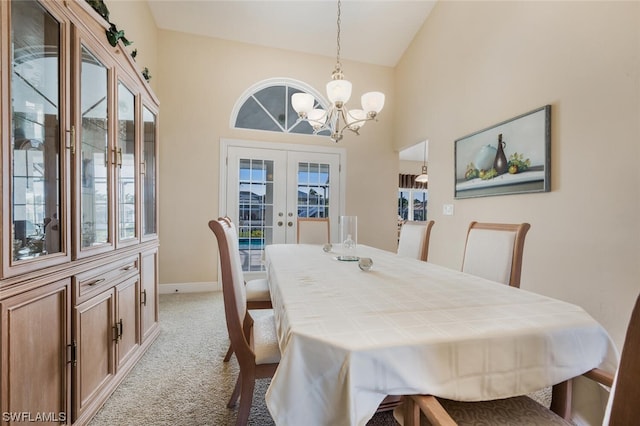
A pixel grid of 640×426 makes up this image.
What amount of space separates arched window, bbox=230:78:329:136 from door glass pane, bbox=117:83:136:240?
1.95m

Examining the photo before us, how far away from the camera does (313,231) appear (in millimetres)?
3064

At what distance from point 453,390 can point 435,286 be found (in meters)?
0.52

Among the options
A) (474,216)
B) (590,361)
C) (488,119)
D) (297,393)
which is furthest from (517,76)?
(297,393)

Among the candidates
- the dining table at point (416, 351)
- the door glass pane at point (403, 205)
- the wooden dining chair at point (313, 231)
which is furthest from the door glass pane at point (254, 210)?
the door glass pane at point (403, 205)

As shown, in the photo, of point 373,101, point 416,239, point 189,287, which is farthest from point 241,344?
point 189,287

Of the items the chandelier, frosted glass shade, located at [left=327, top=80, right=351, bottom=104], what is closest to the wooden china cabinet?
the chandelier

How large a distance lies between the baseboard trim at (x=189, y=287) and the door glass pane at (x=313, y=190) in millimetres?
1526

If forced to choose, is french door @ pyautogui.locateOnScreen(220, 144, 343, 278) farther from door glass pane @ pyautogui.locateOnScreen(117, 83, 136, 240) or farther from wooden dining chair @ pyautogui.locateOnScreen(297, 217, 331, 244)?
door glass pane @ pyautogui.locateOnScreen(117, 83, 136, 240)

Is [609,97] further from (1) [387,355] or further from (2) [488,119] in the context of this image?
(1) [387,355]

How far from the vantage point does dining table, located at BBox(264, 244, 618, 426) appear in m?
0.69

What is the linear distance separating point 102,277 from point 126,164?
0.78m

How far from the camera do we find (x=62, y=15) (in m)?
1.20

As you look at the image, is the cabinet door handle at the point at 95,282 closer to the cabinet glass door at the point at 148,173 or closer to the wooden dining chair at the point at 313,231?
the cabinet glass door at the point at 148,173

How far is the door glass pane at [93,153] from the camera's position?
54.4 inches
